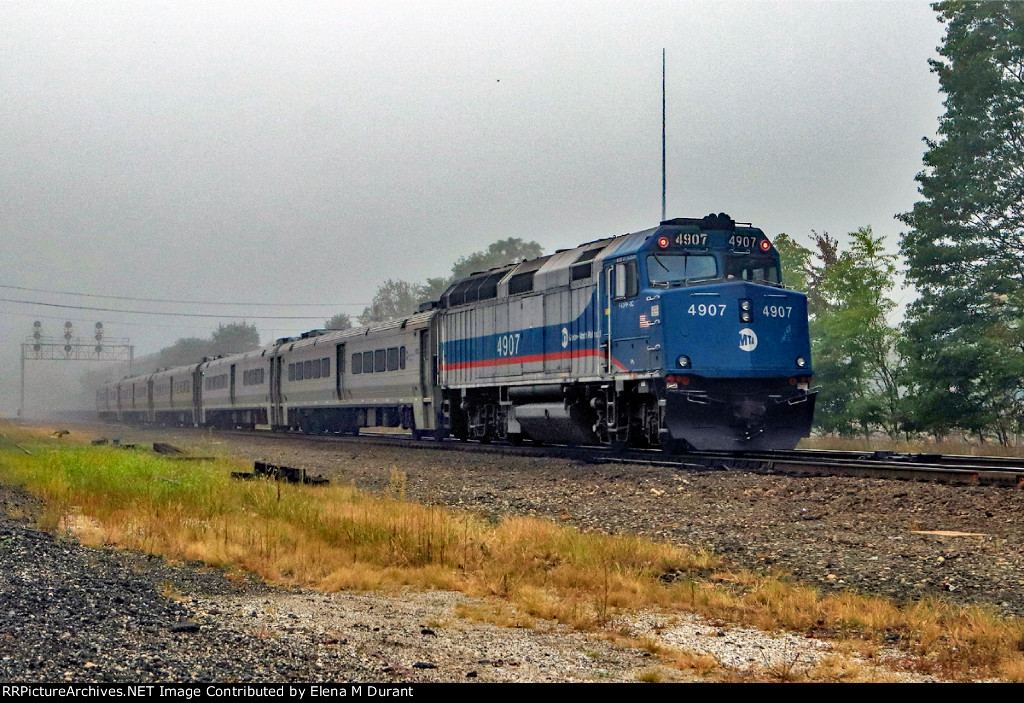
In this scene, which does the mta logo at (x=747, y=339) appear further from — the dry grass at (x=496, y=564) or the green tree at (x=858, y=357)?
the green tree at (x=858, y=357)

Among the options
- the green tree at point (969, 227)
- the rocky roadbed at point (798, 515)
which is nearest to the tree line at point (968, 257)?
the green tree at point (969, 227)

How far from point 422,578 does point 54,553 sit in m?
3.30

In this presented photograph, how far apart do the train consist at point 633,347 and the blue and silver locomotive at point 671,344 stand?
2 cm

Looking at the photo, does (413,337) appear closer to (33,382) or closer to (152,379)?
(152,379)

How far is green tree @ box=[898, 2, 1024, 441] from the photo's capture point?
2717 centimetres

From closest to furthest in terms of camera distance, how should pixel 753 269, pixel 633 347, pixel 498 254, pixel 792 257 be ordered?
pixel 633 347, pixel 753 269, pixel 792 257, pixel 498 254

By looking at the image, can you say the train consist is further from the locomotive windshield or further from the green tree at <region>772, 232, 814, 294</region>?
the green tree at <region>772, 232, 814, 294</region>

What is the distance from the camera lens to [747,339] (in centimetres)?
1777

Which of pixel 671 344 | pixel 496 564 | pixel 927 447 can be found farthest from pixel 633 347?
pixel 927 447

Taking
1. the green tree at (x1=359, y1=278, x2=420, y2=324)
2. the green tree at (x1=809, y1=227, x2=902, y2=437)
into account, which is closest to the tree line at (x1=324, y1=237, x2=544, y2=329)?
the green tree at (x1=359, y1=278, x2=420, y2=324)

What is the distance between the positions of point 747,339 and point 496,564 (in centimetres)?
937

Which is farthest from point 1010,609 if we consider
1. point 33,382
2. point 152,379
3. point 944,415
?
point 33,382

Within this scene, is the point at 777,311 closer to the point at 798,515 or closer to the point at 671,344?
the point at 671,344
